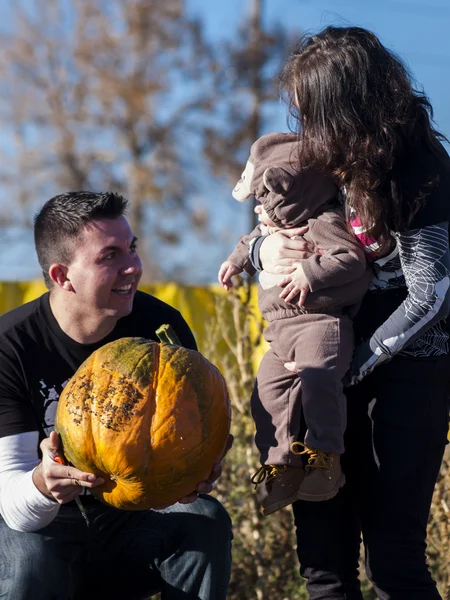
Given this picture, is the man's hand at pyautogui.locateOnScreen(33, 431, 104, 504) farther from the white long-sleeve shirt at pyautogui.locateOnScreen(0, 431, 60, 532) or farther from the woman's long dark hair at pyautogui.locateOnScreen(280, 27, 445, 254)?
the woman's long dark hair at pyautogui.locateOnScreen(280, 27, 445, 254)

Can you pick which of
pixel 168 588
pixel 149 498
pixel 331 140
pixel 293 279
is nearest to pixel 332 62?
pixel 331 140

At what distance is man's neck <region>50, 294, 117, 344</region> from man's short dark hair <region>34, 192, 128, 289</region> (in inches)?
4.8

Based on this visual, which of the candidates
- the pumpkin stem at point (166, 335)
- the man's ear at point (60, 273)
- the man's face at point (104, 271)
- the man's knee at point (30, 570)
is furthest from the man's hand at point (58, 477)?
the man's ear at point (60, 273)

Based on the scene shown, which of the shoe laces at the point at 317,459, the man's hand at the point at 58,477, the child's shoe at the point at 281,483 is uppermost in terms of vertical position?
the man's hand at the point at 58,477

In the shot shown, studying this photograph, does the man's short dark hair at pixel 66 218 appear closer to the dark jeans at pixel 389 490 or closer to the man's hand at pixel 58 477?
the man's hand at pixel 58 477

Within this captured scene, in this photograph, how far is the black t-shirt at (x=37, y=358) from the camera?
3.11 m

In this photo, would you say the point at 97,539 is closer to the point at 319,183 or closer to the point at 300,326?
the point at 300,326

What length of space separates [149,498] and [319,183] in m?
1.14

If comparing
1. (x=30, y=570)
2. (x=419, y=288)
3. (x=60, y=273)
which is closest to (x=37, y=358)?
(x=60, y=273)

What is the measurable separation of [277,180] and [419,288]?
22.5 inches

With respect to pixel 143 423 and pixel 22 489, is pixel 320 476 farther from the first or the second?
pixel 22 489

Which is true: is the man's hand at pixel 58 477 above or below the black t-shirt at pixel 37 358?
below

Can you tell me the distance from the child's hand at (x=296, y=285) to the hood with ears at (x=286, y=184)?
19cm

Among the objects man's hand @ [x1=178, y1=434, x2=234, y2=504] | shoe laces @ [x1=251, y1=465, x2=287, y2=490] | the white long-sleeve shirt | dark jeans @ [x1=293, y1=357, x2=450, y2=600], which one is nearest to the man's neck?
the white long-sleeve shirt
